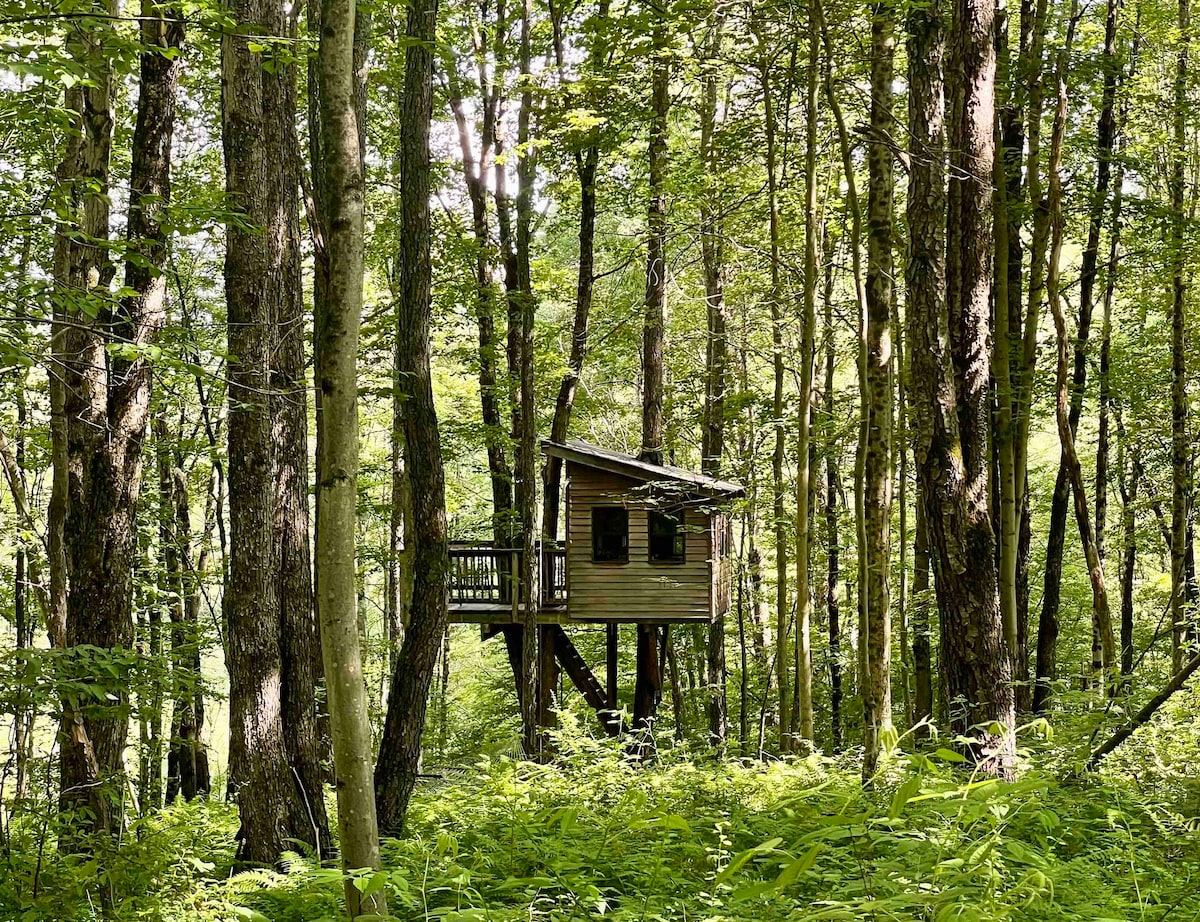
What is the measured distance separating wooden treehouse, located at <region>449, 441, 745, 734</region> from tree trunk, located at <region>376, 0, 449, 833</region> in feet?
27.1

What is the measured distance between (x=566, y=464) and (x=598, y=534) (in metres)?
1.40

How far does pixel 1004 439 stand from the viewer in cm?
839

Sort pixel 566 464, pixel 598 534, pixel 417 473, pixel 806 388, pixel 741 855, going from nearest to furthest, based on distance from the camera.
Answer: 1. pixel 741 855
2. pixel 417 473
3. pixel 806 388
4. pixel 598 534
5. pixel 566 464

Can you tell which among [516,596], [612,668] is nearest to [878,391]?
[516,596]

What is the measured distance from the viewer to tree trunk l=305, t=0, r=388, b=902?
11.4ft

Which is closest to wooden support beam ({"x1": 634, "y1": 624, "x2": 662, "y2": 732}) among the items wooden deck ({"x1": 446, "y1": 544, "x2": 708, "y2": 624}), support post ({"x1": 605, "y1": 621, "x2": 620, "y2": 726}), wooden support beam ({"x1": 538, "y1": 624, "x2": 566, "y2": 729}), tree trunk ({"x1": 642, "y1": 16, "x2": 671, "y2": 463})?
support post ({"x1": 605, "y1": 621, "x2": 620, "y2": 726})

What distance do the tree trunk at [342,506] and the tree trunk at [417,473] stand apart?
3.53 m

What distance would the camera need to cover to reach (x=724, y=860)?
4156 mm

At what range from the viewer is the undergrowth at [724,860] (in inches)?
86.5

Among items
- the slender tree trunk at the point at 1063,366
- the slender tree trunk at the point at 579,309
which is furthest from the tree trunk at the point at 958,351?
the slender tree trunk at the point at 579,309

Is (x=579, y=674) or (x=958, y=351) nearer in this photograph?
(x=958, y=351)

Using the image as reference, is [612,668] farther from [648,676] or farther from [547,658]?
[547,658]

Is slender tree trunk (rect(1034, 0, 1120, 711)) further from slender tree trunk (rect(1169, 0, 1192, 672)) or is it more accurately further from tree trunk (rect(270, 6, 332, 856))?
tree trunk (rect(270, 6, 332, 856))

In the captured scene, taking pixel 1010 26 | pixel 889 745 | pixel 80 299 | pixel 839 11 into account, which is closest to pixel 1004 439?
pixel 839 11
